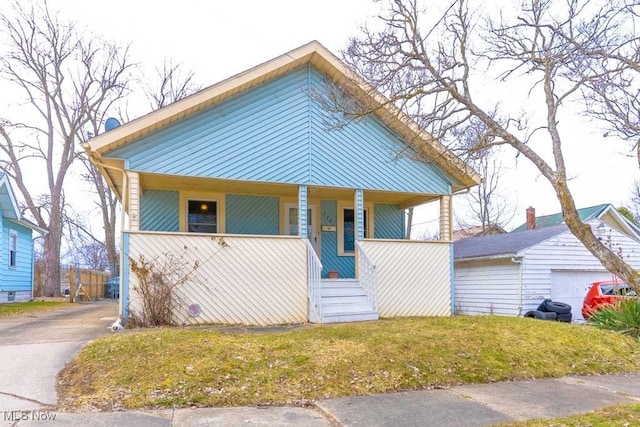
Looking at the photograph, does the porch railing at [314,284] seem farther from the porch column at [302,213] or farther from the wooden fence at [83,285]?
the wooden fence at [83,285]

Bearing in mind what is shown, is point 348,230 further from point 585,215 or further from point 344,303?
point 585,215

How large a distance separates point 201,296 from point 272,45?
605cm

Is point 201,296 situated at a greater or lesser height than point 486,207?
lesser

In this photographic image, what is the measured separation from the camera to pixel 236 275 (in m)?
9.35

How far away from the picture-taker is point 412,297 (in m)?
10.9

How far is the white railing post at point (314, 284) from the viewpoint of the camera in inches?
372

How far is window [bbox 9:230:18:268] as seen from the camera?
17188mm

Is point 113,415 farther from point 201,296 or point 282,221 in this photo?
point 282,221

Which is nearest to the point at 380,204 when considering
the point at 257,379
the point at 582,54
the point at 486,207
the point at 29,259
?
the point at 582,54

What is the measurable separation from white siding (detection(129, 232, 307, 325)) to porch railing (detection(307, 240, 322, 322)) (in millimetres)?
A: 146

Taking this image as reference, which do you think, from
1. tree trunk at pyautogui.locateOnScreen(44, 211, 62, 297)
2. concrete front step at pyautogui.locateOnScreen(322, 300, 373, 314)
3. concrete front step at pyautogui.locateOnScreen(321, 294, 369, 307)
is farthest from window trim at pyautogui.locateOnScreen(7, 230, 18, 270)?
concrete front step at pyautogui.locateOnScreen(322, 300, 373, 314)

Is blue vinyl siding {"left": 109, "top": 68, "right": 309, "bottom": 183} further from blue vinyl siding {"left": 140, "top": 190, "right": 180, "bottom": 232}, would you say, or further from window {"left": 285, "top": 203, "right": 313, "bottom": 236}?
window {"left": 285, "top": 203, "right": 313, "bottom": 236}

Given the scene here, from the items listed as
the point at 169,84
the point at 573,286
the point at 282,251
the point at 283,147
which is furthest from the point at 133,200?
the point at 169,84

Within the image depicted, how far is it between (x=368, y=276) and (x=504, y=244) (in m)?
7.85
